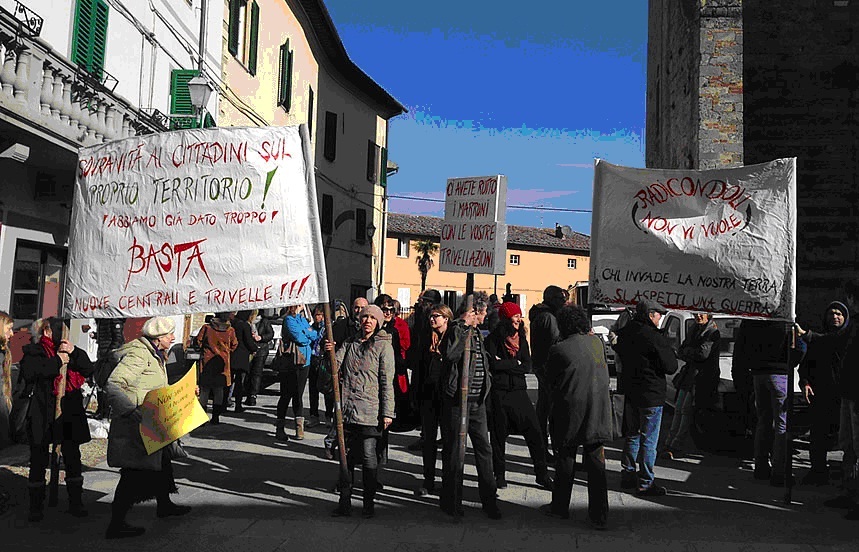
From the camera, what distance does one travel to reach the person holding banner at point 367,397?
641cm

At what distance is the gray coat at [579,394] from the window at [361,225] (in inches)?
1091

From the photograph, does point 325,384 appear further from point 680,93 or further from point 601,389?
point 680,93

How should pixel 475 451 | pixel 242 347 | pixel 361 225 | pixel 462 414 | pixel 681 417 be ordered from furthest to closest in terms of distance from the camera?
pixel 361 225 → pixel 242 347 → pixel 681 417 → pixel 475 451 → pixel 462 414

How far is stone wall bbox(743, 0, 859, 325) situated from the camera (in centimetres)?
1584

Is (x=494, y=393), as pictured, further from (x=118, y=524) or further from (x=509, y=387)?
(x=118, y=524)

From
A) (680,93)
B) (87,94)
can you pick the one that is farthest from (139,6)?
(680,93)

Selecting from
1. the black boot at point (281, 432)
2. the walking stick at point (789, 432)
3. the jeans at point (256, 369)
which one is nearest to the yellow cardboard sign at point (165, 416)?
the black boot at point (281, 432)

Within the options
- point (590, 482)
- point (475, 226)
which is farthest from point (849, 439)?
point (475, 226)

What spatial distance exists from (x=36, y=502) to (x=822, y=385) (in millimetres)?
6736

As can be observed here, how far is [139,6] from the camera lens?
1529cm

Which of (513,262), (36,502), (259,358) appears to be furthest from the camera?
(513,262)

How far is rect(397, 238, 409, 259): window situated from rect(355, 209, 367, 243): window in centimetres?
2040

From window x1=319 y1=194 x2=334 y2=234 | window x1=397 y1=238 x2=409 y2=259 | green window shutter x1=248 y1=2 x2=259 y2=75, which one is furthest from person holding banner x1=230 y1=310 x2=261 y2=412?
window x1=397 y1=238 x2=409 y2=259

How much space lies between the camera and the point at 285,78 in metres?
26.0
